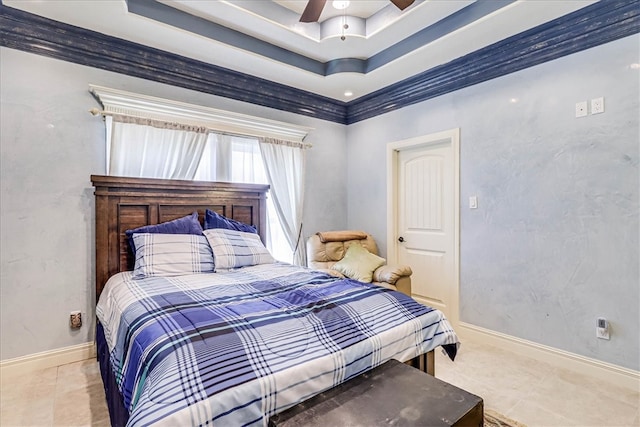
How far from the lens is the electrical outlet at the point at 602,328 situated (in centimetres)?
231

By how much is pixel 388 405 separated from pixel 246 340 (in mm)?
596

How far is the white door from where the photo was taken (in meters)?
3.31

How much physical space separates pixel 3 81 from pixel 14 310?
1.69 meters

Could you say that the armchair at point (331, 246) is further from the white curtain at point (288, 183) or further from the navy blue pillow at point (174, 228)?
the navy blue pillow at point (174, 228)

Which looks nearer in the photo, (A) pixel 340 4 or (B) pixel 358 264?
(A) pixel 340 4

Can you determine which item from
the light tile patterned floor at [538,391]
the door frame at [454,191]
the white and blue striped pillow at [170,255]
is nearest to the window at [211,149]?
the white and blue striped pillow at [170,255]

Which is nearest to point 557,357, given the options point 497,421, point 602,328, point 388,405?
point 602,328

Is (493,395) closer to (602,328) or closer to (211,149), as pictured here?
(602,328)

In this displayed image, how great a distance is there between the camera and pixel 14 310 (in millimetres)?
2373

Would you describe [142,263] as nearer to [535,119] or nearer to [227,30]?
[227,30]

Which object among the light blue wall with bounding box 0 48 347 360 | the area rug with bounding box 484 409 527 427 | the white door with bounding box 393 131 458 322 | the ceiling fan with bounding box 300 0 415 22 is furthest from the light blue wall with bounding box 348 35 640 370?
the light blue wall with bounding box 0 48 347 360

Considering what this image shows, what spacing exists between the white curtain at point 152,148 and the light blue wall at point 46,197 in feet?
0.40

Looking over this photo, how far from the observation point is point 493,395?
2.11 meters

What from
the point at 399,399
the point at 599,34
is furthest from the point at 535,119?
the point at 399,399
